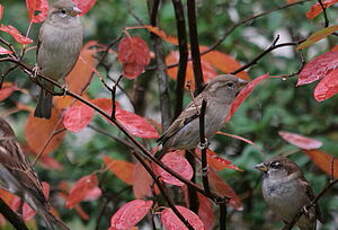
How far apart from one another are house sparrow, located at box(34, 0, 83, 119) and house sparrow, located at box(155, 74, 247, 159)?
60 centimetres

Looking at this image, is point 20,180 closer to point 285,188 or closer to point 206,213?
point 206,213

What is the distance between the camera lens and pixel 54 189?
343cm

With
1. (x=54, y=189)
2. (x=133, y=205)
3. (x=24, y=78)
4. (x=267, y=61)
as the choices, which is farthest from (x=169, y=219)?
(x=24, y=78)

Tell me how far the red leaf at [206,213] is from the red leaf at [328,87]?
33.1 inches

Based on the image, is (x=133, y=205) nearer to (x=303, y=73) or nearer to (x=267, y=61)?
(x=303, y=73)

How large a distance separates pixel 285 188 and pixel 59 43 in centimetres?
123

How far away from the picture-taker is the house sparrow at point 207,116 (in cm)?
250

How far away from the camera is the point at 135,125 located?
2.01 metres

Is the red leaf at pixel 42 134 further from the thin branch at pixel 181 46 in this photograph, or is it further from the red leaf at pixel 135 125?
the red leaf at pixel 135 125

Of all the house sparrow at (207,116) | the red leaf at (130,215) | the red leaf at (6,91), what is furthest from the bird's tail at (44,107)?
the red leaf at (130,215)

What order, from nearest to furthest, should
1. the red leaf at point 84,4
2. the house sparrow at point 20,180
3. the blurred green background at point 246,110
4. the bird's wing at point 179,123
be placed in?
the house sparrow at point 20,180 → the red leaf at point 84,4 → the bird's wing at point 179,123 → the blurred green background at point 246,110

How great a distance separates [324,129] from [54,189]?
1.43 m

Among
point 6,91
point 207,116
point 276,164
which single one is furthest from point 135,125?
point 276,164

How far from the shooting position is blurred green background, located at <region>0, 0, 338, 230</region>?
128 inches
